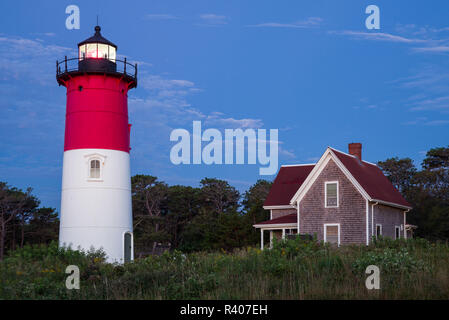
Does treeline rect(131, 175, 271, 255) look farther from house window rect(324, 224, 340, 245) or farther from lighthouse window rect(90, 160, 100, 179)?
lighthouse window rect(90, 160, 100, 179)

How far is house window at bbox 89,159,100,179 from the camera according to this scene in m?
24.5

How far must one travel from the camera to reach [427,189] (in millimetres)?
45500

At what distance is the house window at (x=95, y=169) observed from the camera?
24.5m

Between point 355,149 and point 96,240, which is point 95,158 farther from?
point 355,149

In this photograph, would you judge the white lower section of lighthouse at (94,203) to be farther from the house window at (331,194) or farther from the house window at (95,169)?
the house window at (331,194)

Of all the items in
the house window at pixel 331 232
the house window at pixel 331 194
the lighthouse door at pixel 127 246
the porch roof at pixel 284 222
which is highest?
the house window at pixel 331 194

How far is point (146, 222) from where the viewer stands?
50594 millimetres

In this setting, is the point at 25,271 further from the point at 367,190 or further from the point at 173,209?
the point at 173,209

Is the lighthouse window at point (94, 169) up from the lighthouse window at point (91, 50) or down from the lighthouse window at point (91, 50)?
down

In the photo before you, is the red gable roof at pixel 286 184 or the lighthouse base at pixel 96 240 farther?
the red gable roof at pixel 286 184

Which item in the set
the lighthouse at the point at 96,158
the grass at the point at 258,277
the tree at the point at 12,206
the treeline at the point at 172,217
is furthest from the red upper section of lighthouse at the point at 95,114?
the tree at the point at 12,206

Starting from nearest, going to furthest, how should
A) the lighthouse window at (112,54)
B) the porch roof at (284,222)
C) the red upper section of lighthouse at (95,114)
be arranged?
the red upper section of lighthouse at (95,114), the lighthouse window at (112,54), the porch roof at (284,222)
